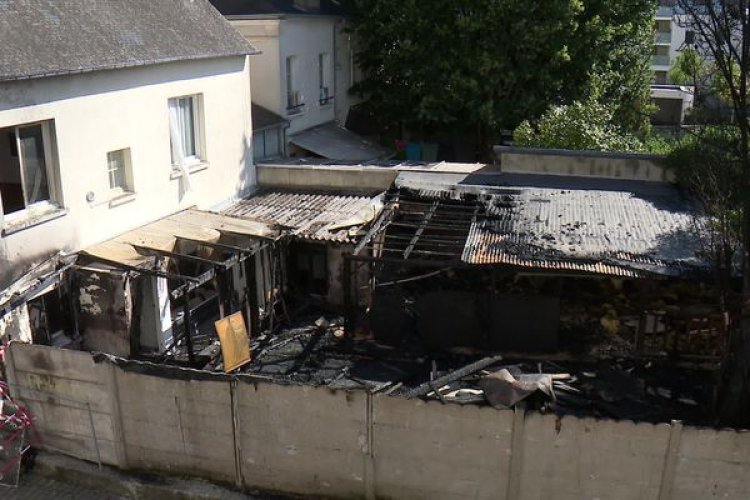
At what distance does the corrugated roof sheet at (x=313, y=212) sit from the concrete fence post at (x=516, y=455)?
7359 mm

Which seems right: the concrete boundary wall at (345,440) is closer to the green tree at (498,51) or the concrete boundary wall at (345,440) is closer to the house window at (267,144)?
the house window at (267,144)

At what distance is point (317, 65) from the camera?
81.6 feet

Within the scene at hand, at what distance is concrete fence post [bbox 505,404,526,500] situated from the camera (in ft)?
26.8

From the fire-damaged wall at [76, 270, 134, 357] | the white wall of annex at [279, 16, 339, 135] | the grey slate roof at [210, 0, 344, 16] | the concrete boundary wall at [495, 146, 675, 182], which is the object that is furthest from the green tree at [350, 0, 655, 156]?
the fire-damaged wall at [76, 270, 134, 357]

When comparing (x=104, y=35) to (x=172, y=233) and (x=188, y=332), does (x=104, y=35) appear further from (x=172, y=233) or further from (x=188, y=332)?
(x=188, y=332)

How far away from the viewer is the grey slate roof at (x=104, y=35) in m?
11.5

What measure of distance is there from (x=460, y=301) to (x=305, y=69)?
12.8m

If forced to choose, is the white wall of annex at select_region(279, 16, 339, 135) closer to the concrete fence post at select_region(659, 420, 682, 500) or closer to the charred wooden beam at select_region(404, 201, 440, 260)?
the charred wooden beam at select_region(404, 201, 440, 260)

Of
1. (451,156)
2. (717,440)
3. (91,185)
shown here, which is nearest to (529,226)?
(717,440)

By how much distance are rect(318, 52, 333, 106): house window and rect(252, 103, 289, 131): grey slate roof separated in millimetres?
3681

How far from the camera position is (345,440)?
8.74m

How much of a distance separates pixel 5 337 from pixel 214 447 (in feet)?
14.0

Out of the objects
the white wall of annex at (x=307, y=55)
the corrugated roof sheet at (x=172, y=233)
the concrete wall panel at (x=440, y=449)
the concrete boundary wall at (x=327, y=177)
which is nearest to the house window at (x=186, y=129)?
the corrugated roof sheet at (x=172, y=233)

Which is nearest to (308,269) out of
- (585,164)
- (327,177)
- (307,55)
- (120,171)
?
(327,177)
